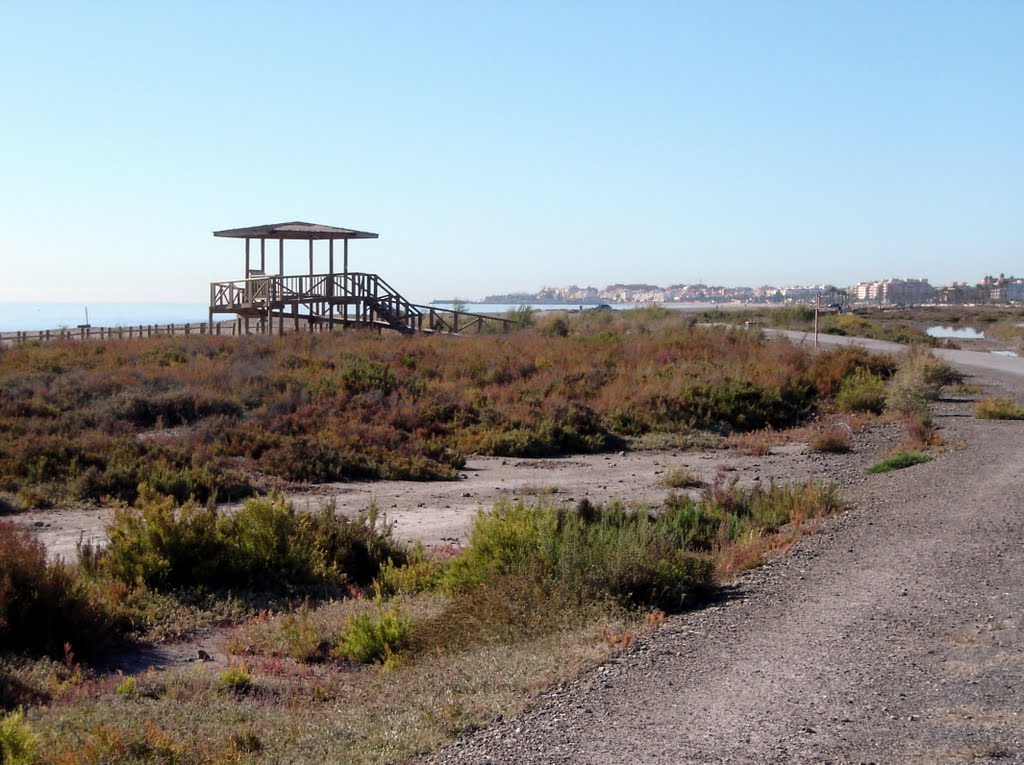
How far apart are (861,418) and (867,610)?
795 inches

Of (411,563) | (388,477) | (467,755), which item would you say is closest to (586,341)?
(388,477)

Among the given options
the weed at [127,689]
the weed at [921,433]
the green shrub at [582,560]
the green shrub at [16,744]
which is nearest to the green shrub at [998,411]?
the weed at [921,433]

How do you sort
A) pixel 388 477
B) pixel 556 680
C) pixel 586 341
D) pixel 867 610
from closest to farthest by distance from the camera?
pixel 556 680 < pixel 867 610 < pixel 388 477 < pixel 586 341

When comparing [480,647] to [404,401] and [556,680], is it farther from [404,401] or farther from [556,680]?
[404,401]

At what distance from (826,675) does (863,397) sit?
77.8 feet

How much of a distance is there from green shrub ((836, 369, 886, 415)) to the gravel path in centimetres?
1848

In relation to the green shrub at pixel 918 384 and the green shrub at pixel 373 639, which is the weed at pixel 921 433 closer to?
the green shrub at pixel 918 384

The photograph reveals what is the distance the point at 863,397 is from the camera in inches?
1147

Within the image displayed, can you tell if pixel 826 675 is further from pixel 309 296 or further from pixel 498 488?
pixel 309 296

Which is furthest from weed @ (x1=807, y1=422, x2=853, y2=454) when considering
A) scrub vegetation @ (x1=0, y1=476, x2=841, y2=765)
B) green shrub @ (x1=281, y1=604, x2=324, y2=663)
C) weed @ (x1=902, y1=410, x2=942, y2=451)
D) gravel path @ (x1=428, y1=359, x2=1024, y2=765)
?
green shrub @ (x1=281, y1=604, x2=324, y2=663)

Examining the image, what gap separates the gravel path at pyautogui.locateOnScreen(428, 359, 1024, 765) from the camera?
5.57m

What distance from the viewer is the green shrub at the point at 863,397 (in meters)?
29.0

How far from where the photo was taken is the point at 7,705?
758 centimetres

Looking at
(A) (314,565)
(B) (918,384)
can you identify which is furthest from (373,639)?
(B) (918,384)
